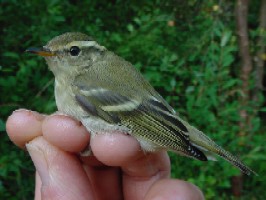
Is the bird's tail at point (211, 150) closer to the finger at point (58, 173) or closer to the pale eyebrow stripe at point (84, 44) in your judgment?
the finger at point (58, 173)

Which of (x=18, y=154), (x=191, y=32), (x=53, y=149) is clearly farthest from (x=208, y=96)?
(x=53, y=149)

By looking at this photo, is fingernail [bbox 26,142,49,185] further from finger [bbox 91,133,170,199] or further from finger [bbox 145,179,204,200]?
finger [bbox 145,179,204,200]

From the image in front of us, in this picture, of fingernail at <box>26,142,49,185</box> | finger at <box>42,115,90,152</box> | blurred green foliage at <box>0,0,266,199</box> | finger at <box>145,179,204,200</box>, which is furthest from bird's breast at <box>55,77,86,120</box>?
blurred green foliage at <box>0,0,266,199</box>

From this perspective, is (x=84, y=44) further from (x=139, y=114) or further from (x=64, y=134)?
(x=64, y=134)

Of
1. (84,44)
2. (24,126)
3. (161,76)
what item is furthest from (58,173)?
(161,76)

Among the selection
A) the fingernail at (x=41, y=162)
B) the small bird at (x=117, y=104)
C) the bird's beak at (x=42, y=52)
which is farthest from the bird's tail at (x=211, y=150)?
the bird's beak at (x=42, y=52)
